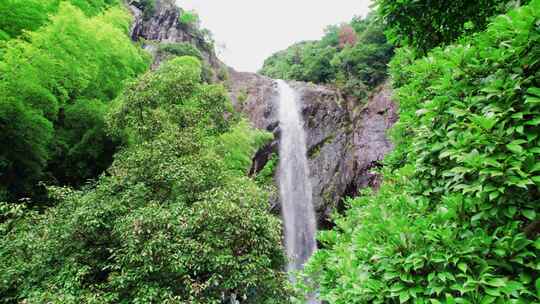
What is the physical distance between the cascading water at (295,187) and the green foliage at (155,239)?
8472mm

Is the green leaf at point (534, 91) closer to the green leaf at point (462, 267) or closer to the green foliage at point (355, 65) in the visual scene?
the green leaf at point (462, 267)

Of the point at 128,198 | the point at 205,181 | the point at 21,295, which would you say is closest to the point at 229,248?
the point at 205,181

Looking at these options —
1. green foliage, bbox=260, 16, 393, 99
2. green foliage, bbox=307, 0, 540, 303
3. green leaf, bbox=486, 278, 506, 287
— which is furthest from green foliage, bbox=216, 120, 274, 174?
green foliage, bbox=260, 16, 393, 99

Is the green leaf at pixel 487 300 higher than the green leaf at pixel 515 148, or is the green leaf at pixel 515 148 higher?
the green leaf at pixel 515 148

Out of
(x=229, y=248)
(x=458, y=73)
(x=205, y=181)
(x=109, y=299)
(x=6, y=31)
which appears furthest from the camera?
(x=6, y=31)

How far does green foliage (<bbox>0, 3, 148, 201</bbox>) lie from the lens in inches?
258

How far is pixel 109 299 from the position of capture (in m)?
4.57

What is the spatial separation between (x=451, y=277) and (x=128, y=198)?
5.50 metres

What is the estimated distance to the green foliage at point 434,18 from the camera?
2.80 m

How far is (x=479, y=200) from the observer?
1694 mm

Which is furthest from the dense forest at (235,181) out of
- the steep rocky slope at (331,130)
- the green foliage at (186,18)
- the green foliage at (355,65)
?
the green foliage at (186,18)

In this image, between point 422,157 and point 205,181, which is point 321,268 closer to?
point 422,157

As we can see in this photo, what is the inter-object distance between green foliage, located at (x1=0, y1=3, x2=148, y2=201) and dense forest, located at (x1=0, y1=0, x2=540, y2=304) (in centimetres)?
4

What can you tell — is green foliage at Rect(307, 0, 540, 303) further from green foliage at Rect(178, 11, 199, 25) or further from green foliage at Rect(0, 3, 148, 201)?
green foliage at Rect(178, 11, 199, 25)
